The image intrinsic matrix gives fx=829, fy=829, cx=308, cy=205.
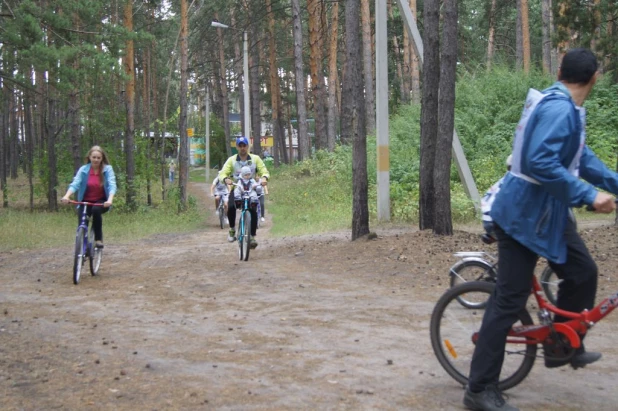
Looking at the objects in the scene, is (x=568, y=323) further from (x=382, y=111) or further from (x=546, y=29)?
(x=546, y=29)

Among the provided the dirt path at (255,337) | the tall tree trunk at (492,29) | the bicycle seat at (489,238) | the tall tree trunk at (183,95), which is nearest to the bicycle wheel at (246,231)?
the dirt path at (255,337)

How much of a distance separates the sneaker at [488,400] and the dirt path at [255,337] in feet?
0.65

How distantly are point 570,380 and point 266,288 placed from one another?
4.92 metres

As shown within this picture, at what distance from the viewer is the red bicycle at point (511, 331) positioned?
4.70 metres

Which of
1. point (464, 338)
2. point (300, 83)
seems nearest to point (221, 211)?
point (300, 83)

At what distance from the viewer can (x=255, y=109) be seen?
44.8 m

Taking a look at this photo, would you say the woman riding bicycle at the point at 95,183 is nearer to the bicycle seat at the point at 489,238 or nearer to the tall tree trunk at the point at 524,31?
the bicycle seat at the point at 489,238

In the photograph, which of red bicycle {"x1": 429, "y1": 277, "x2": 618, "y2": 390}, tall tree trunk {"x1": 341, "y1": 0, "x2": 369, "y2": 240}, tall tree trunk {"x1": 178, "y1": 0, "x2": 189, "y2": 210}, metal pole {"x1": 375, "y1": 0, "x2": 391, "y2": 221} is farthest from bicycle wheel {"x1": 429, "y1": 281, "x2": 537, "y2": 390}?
tall tree trunk {"x1": 178, "y1": 0, "x2": 189, "y2": 210}

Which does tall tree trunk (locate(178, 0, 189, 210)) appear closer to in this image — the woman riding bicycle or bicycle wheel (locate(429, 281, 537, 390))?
the woman riding bicycle

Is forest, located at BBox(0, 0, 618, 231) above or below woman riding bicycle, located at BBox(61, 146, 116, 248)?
above

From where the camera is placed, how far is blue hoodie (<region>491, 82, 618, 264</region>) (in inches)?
166

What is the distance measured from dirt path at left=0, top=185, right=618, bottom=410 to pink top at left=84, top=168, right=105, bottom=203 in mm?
1114

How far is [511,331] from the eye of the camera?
4836 mm

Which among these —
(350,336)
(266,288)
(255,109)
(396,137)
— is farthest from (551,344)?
(255,109)
